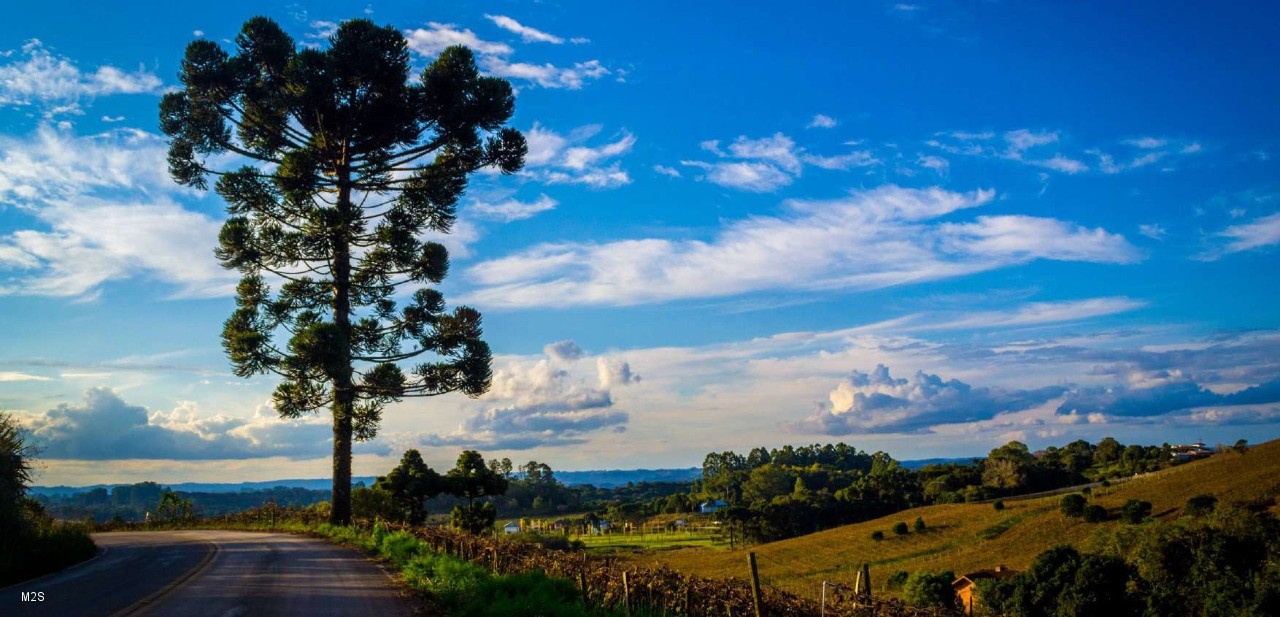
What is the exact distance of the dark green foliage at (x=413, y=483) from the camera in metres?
41.5

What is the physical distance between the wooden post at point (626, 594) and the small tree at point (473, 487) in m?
34.7

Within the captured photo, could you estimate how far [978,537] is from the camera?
80.3 metres

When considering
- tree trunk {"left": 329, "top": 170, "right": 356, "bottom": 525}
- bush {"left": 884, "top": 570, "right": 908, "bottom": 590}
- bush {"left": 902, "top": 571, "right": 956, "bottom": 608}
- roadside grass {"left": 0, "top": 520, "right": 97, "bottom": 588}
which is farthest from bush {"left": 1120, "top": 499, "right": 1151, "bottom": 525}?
roadside grass {"left": 0, "top": 520, "right": 97, "bottom": 588}

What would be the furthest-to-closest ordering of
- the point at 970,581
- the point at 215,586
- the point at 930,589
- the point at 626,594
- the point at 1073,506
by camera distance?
the point at 1073,506, the point at 970,581, the point at 930,589, the point at 215,586, the point at 626,594

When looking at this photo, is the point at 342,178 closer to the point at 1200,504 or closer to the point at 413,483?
the point at 413,483

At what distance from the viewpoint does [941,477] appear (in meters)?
125

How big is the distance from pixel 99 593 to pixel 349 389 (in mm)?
15053

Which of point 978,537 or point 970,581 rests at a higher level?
point 970,581

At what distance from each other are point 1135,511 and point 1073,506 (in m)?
6.74

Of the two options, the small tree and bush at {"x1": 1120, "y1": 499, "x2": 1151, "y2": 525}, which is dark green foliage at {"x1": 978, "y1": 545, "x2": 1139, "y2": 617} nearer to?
the small tree

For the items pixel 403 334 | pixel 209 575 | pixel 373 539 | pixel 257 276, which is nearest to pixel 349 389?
pixel 403 334

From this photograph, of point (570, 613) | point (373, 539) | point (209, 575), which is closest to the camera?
point (570, 613)

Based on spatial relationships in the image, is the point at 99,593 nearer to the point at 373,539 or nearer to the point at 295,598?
the point at 295,598

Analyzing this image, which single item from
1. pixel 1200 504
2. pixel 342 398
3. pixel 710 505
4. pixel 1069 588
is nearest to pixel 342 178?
pixel 342 398
